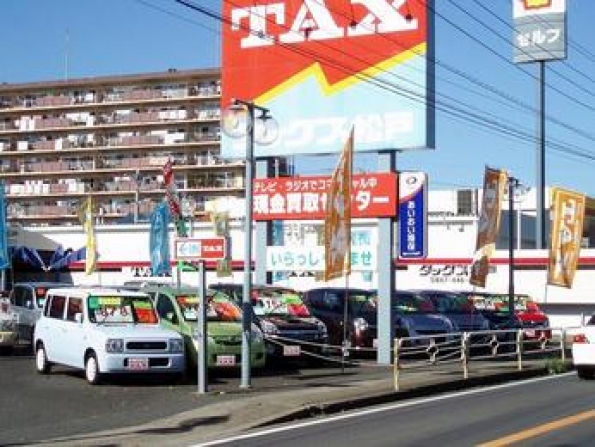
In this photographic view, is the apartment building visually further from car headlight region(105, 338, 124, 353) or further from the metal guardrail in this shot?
car headlight region(105, 338, 124, 353)

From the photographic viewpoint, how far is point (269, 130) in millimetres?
19516

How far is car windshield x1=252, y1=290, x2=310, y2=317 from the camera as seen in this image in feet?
72.4

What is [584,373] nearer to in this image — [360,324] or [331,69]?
[360,324]

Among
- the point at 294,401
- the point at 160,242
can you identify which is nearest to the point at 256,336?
the point at 294,401

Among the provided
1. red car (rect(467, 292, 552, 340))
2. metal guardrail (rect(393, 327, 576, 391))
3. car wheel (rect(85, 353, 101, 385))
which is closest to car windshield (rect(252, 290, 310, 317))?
metal guardrail (rect(393, 327, 576, 391))

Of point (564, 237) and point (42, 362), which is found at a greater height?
point (564, 237)

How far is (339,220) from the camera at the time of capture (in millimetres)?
20875

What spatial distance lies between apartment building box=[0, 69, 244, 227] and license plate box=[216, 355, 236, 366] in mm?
81354

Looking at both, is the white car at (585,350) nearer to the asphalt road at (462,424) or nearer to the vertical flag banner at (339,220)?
the asphalt road at (462,424)

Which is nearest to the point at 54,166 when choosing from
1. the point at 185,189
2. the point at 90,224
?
the point at 185,189

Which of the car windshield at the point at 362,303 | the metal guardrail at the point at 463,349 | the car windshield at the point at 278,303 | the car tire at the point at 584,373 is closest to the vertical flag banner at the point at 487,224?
the metal guardrail at the point at 463,349

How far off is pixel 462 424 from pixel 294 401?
9.63 feet

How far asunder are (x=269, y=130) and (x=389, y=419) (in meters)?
7.92

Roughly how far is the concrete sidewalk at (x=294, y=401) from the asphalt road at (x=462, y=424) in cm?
48
